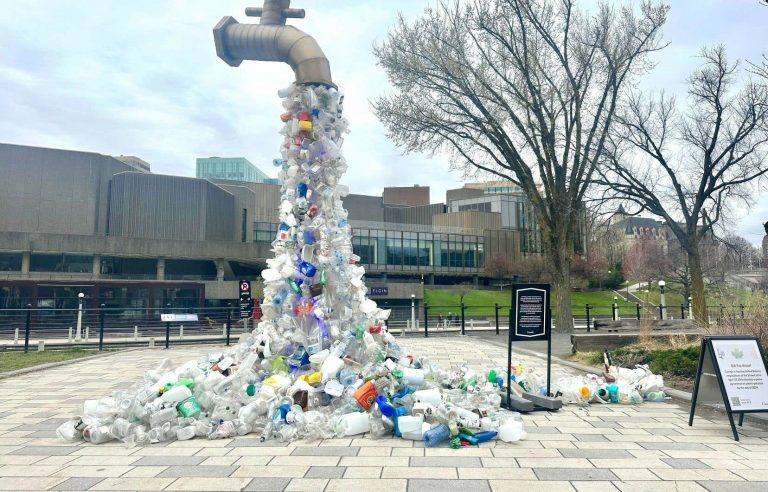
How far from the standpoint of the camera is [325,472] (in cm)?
409

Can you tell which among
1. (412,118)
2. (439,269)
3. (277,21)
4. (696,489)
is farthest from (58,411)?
(439,269)

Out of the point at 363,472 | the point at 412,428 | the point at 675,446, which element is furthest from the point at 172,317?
the point at 675,446

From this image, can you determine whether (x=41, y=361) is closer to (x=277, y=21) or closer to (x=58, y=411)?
(x=58, y=411)

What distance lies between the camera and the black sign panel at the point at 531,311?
21.6 feet

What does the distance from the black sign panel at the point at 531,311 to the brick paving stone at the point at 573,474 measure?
2.50 metres

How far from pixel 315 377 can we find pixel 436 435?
5.59 feet

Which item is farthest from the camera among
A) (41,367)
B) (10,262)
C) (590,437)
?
(10,262)

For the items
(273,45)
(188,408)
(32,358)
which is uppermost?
(273,45)

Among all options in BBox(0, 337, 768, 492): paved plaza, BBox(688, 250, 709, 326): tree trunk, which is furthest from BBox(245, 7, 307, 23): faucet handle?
BBox(688, 250, 709, 326): tree trunk

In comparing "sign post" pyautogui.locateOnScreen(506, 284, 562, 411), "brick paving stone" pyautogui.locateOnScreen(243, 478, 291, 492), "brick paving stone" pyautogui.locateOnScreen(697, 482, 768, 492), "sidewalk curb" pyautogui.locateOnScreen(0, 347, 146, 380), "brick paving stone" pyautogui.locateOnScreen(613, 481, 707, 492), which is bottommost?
"sidewalk curb" pyautogui.locateOnScreen(0, 347, 146, 380)

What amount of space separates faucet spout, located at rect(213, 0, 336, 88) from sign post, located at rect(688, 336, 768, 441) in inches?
233

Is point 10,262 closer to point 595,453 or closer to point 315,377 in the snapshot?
point 315,377

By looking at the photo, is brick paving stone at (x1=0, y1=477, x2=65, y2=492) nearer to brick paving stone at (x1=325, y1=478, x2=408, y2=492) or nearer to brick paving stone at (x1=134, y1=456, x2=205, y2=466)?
brick paving stone at (x1=134, y1=456, x2=205, y2=466)

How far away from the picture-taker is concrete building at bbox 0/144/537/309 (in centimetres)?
3653
